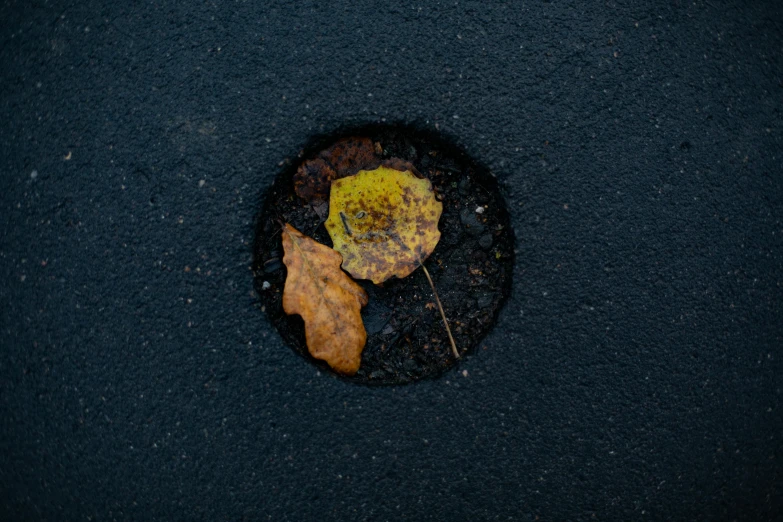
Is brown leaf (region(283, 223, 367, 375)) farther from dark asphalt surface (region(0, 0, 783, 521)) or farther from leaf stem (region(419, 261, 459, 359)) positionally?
leaf stem (region(419, 261, 459, 359))

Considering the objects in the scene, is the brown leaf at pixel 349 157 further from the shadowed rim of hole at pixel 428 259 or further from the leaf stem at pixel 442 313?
the leaf stem at pixel 442 313

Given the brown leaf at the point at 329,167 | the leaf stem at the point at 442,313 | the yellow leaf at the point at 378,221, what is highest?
the brown leaf at the point at 329,167

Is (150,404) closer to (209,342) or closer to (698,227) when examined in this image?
(209,342)

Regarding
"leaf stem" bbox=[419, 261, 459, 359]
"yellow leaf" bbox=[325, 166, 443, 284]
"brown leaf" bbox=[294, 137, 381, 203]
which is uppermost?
"brown leaf" bbox=[294, 137, 381, 203]

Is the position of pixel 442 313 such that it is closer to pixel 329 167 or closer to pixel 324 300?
pixel 324 300

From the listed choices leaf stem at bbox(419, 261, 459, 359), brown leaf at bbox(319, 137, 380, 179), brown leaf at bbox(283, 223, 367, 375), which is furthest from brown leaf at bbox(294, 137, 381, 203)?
leaf stem at bbox(419, 261, 459, 359)

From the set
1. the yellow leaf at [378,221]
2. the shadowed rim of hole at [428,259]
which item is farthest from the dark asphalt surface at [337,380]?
the yellow leaf at [378,221]

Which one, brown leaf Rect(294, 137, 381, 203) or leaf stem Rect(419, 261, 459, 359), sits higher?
brown leaf Rect(294, 137, 381, 203)
